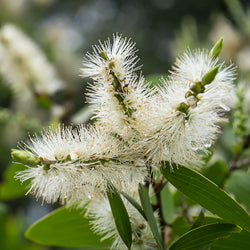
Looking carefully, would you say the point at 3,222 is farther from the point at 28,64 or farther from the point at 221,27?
the point at 221,27

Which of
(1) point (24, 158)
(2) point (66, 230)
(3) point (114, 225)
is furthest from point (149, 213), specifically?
(2) point (66, 230)

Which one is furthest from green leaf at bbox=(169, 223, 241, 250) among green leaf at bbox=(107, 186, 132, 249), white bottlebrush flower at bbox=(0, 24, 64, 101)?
white bottlebrush flower at bbox=(0, 24, 64, 101)

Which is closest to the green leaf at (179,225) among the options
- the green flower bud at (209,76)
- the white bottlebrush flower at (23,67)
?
the green flower bud at (209,76)

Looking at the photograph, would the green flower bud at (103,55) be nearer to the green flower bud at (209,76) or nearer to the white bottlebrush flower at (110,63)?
the white bottlebrush flower at (110,63)

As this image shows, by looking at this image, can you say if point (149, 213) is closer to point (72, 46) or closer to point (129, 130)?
point (129, 130)

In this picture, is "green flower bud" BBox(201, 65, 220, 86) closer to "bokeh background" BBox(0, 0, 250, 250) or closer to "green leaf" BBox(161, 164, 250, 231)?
"green leaf" BBox(161, 164, 250, 231)

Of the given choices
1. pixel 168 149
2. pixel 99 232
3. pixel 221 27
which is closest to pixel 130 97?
pixel 168 149
